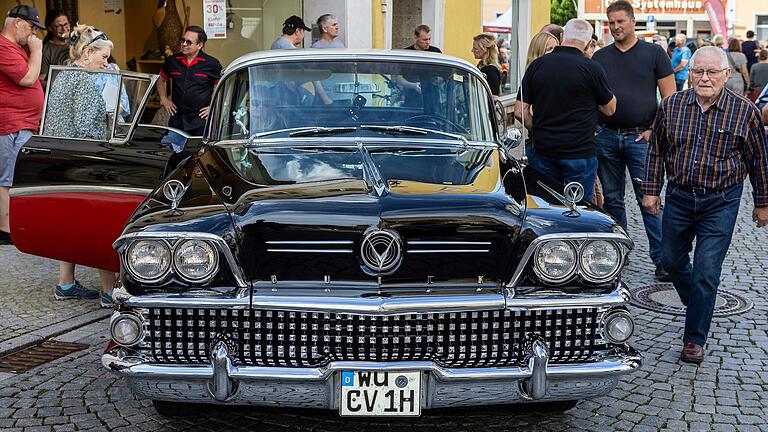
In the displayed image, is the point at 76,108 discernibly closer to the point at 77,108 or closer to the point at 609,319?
the point at 77,108

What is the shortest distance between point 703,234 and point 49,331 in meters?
3.99

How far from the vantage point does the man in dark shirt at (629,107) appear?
25.4 ft

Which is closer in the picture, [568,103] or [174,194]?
[174,194]

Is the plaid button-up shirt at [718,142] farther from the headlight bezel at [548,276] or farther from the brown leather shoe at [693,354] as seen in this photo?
the headlight bezel at [548,276]

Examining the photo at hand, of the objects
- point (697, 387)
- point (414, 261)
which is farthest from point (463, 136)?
point (697, 387)

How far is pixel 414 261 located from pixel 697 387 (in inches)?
85.3

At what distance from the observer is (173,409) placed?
462cm

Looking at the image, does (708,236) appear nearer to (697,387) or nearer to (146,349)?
(697,387)

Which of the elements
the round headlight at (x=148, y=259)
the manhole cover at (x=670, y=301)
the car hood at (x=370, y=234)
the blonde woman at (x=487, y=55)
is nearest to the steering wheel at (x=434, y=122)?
the car hood at (x=370, y=234)

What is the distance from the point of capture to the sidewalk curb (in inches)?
234

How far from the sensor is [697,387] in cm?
535

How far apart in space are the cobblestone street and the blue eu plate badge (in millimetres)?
402

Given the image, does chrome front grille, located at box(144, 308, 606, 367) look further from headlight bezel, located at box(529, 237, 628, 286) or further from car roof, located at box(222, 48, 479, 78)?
car roof, located at box(222, 48, 479, 78)

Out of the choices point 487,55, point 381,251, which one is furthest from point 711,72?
point 487,55
